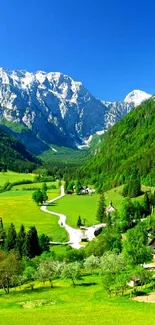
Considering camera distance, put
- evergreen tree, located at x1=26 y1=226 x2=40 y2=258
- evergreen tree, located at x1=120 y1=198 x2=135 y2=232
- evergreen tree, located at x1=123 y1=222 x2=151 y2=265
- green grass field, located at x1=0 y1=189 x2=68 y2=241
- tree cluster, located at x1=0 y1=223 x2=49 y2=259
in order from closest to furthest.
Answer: evergreen tree, located at x1=123 y1=222 x2=151 y2=265 < evergreen tree, located at x1=26 y1=226 x2=40 y2=258 < tree cluster, located at x1=0 y1=223 x2=49 y2=259 < evergreen tree, located at x1=120 y1=198 x2=135 y2=232 < green grass field, located at x1=0 y1=189 x2=68 y2=241

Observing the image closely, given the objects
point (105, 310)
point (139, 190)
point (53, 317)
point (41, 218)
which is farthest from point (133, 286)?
point (139, 190)

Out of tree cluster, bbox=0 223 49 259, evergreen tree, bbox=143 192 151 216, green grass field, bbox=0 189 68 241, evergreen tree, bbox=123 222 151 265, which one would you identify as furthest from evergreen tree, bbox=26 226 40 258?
evergreen tree, bbox=143 192 151 216

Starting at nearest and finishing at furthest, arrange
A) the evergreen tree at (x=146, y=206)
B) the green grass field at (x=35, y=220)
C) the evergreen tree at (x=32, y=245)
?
the evergreen tree at (x=32, y=245) < the green grass field at (x=35, y=220) < the evergreen tree at (x=146, y=206)

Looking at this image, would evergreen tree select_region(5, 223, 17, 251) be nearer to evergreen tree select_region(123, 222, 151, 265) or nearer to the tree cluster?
the tree cluster

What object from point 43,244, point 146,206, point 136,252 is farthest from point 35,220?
point 136,252

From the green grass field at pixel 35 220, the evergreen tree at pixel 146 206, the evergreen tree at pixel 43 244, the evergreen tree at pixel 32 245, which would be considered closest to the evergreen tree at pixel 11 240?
the evergreen tree at pixel 32 245

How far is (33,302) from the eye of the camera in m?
66.5

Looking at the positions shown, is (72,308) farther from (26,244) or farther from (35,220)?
(35,220)

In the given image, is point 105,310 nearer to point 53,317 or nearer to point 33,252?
point 53,317

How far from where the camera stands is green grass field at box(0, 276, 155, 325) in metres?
52.3

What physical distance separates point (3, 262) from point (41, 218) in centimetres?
8973

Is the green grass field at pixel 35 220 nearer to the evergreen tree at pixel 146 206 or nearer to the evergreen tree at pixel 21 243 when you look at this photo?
the evergreen tree at pixel 21 243

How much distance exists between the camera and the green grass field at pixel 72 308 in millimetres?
52312

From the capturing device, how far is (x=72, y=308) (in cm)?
5925
